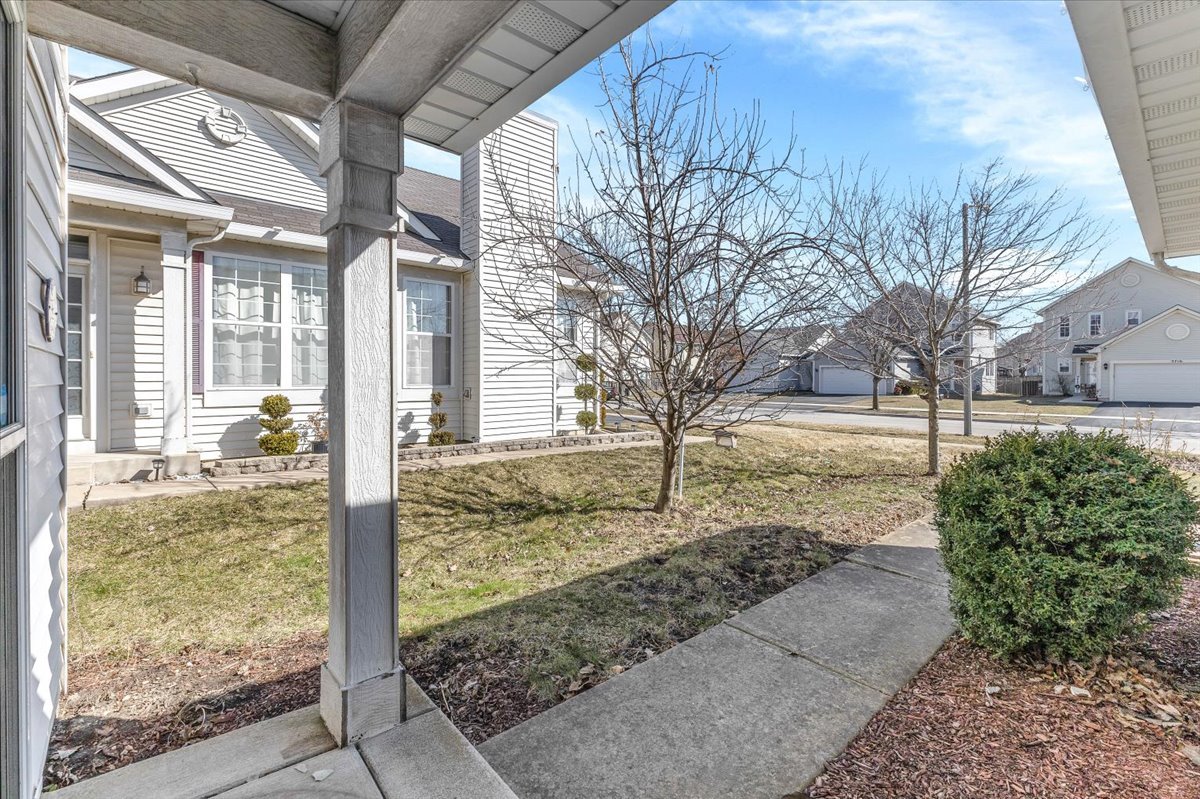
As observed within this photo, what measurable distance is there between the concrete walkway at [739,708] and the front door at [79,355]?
7137mm

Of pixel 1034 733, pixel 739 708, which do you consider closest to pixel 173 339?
pixel 739 708

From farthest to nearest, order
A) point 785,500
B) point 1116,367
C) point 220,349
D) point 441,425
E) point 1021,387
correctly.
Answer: point 1021,387 → point 1116,367 → point 441,425 → point 220,349 → point 785,500

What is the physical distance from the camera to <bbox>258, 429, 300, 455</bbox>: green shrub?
24.1ft

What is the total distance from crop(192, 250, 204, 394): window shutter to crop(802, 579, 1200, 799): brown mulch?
8154 millimetres

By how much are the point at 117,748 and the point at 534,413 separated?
25.7ft

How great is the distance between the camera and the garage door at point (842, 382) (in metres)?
33.7

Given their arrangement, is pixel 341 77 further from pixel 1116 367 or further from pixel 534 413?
pixel 1116 367

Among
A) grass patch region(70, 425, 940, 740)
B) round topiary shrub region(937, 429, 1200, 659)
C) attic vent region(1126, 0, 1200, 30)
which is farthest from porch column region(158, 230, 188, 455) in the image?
attic vent region(1126, 0, 1200, 30)

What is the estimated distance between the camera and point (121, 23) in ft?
5.51

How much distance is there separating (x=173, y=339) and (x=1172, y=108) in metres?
8.84

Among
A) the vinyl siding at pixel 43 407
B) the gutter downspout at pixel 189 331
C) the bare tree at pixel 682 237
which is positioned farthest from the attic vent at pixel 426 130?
the gutter downspout at pixel 189 331

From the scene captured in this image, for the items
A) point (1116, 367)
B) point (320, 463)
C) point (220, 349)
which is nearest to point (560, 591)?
point (320, 463)

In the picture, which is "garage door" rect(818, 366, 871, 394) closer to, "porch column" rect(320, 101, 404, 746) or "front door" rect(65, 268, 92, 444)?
"front door" rect(65, 268, 92, 444)

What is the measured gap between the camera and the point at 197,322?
7.10 m
